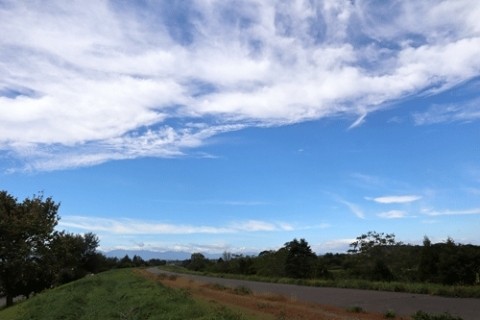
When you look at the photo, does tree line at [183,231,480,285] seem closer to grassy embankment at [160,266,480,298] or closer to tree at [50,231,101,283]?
grassy embankment at [160,266,480,298]

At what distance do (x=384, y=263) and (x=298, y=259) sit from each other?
57.2 ft

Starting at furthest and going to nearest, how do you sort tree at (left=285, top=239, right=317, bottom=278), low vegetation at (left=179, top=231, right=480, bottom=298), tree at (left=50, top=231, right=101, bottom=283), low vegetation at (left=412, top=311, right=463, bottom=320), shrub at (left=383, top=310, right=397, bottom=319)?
tree at (left=285, top=239, right=317, bottom=278) → tree at (left=50, top=231, right=101, bottom=283) → low vegetation at (left=179, top=231, right=480, bottom=298) → shrub at (left=383, top=310, right=397, bottom=319) → low vegetation at (left=412, top=311, right=463, bottom=320)

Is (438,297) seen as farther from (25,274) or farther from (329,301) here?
(25,274)

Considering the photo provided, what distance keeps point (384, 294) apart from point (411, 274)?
11154mm

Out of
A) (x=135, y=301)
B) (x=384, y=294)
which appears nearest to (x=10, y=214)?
(x=135, y=301)

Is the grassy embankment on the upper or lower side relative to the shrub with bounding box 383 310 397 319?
upper

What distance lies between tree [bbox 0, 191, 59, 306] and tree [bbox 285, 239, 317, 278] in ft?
82.0

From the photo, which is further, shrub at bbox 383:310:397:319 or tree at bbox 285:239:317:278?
tree at bbox 285:239:317:278

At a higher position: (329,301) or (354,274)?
(354,274)

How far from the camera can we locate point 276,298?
972 inches

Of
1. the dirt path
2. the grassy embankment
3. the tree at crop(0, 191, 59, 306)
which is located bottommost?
the dirt path

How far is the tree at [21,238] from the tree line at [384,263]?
2524cm

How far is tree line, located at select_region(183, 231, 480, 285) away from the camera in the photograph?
1078 inches

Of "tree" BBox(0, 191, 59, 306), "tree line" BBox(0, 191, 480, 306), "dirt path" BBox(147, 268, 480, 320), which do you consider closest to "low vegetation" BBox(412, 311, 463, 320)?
"dirt path" BBox(147, 268, 480, 320)
